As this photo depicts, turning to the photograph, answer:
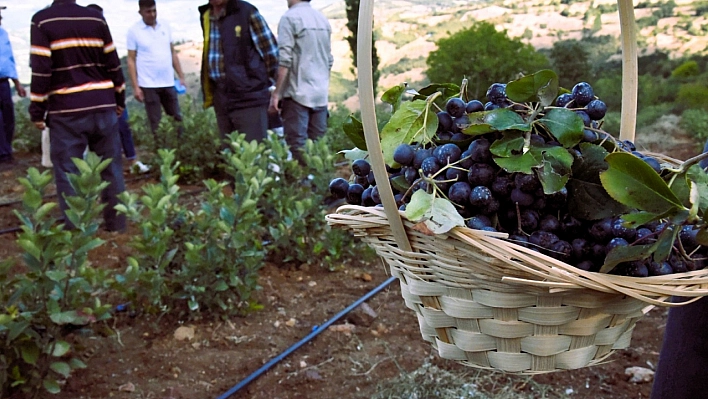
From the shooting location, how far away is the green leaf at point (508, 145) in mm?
869

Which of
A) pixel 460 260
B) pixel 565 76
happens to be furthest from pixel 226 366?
pixel 565 76

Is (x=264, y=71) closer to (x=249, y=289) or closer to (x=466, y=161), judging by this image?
(x=249, y=289)

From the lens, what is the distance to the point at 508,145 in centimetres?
88

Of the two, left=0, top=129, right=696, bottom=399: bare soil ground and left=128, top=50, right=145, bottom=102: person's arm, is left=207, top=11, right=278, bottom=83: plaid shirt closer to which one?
left=128, top=50, right=145, bottom=102: person's arm

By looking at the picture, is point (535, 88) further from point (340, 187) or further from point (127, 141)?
point (127, 141)

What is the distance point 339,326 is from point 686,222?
2067 millimetres

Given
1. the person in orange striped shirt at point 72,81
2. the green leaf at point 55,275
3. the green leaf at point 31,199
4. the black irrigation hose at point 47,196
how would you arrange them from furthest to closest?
the black irrigation hose at point 47,196, the person in orange striped shirt at point 72,81, the green leaf at point 31,199, the green leaf at point 55,275

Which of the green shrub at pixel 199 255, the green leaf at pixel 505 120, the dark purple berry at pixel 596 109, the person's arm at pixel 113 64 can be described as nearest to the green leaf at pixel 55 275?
the green shrub at pixel 199 255

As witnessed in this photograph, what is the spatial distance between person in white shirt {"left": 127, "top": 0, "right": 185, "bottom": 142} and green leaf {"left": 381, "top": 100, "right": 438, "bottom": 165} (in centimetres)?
495

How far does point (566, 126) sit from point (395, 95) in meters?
0.33

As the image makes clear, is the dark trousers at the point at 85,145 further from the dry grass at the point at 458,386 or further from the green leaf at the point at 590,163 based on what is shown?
the green leaf at the point at 590,163

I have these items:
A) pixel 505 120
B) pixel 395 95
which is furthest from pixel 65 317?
pixel 505 120

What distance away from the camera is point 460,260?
34.1 inches

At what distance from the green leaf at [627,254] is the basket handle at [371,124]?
0.92 ft
